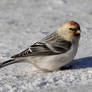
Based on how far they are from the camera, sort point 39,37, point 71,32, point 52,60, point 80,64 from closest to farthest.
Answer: point 52,60, point 71,32, point 80,64, point 39,37

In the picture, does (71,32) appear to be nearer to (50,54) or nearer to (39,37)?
(50,54)

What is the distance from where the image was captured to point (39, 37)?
6.81m

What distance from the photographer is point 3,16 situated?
7957 mm

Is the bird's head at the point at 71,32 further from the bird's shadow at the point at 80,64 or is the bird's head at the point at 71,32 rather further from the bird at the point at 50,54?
the bird's shadow at the point at 80,64

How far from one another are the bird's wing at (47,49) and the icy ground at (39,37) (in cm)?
34

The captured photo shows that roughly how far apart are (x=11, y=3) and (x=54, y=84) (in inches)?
174

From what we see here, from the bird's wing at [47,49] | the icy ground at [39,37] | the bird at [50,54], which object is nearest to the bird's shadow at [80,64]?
the icy ground at [39,37]

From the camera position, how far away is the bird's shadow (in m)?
5.43

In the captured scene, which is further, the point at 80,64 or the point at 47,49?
the point at 80,64

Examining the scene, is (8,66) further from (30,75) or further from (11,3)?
(11,3)

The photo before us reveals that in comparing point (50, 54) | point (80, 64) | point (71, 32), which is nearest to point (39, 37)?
point (80, 64)

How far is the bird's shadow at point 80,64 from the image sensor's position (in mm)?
5434

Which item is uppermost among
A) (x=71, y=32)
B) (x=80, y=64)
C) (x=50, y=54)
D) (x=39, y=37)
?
(x=71, y=32)

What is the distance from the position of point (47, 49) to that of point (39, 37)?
175 centimetres
